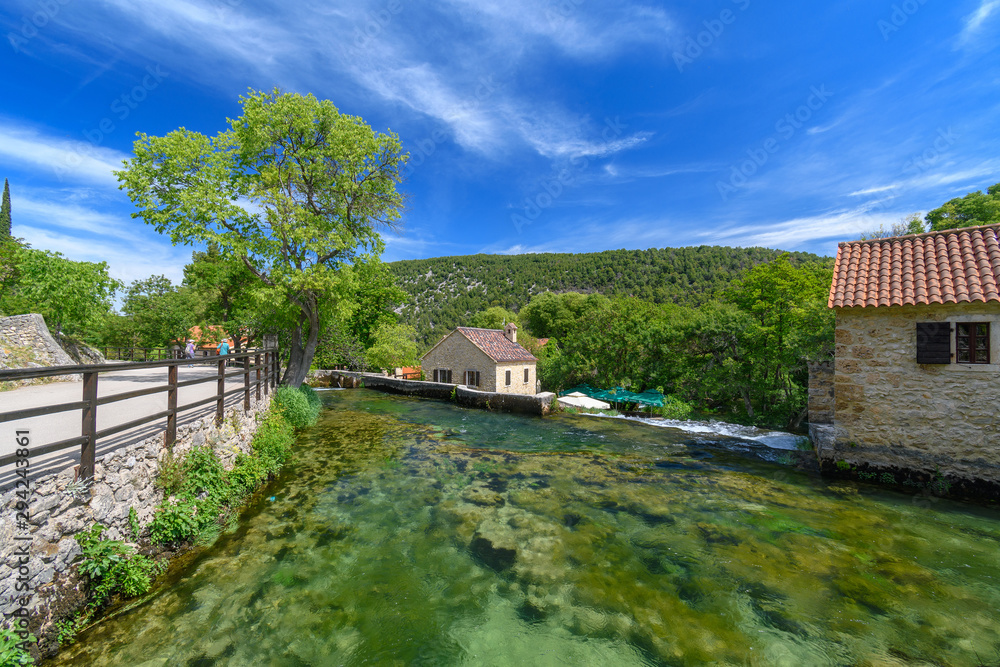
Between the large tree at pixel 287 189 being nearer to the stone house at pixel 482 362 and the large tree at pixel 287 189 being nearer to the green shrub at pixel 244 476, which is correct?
the green shrub at pixel 244 476

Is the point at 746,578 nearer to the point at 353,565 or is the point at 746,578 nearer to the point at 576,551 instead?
the point at 576,551

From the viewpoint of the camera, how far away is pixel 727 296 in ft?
66.8

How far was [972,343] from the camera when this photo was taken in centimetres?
843

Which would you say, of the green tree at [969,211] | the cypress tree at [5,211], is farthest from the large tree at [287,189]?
the cypress tree at [5,211]

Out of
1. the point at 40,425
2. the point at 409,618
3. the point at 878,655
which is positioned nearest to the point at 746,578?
the point at 878,655

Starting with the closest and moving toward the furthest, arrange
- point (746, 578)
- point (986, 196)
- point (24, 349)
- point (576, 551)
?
point (746, 578) → point (576, 551) → point (24, 349) → point (986, 196)

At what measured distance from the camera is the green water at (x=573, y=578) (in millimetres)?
4191

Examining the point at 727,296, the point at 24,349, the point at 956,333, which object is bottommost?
the point at 24,349

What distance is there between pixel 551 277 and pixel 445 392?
263 ft

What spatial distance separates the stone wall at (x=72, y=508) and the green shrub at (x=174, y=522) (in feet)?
0.48

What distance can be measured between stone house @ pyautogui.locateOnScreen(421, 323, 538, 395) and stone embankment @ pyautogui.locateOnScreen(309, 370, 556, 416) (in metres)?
1.36

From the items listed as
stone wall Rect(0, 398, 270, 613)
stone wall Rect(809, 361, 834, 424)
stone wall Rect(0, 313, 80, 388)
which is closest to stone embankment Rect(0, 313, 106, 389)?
stone wall Rect(0, 313, 80, 388)

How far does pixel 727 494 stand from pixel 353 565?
7940 mm

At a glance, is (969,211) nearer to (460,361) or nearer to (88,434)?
(460,361)
